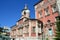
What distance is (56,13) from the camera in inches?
1483

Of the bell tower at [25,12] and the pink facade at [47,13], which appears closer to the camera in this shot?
the pink facade at [47,13]

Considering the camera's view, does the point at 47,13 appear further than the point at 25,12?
No

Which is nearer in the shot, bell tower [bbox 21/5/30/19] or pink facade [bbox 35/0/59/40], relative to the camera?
pink facade [bbox 35/0/59/40]

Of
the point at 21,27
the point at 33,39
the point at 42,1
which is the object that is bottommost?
the point at 33,39

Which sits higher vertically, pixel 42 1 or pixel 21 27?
pixel 42 1

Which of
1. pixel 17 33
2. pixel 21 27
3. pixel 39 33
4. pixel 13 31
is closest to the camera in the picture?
pixel 39 33

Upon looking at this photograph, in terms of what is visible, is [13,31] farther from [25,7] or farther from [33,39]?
[33,39]

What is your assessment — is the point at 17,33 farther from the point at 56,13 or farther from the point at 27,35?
the point at 56,13

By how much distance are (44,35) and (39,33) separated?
1355 mm

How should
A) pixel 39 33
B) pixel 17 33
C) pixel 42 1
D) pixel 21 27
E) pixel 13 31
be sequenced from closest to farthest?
pixel 39 33 < pixel 42 1 < pixel 21 27 < pixel 17 33 < pixel 13 31

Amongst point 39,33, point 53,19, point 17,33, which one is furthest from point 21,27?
point 53,19

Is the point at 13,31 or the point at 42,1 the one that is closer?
the point at 42,1

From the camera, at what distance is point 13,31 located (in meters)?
53.8

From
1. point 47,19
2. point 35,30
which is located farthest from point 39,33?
point 47,19
